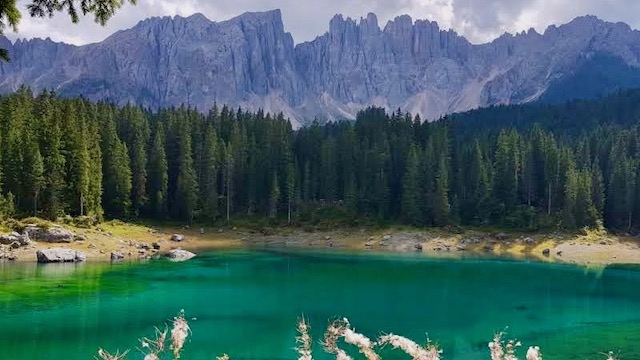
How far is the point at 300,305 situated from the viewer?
41.1 m

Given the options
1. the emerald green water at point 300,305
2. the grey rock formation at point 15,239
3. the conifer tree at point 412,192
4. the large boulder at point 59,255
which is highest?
the conifer tree at point 412,192

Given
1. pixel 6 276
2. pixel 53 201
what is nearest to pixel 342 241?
pixel 53 201

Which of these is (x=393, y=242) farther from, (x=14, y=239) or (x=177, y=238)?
(x=14, y=239)

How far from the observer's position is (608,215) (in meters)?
97.8

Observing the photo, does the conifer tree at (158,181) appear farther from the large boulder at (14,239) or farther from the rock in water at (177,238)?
the large boulder at (14,239)

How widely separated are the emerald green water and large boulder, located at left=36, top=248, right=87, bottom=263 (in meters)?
3.18

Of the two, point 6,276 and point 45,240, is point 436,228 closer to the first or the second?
point 45,240

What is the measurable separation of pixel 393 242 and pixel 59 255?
4718 centimetres

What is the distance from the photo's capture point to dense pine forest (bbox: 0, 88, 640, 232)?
86.0 meters

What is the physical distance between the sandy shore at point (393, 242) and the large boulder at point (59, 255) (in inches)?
250

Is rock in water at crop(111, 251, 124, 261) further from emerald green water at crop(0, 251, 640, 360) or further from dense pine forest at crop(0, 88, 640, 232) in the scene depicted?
dense pine forest at crop(0, 88, 640, 232)

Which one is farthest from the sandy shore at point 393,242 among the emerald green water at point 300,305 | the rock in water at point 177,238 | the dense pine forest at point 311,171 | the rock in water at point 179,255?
the emerald green water at point 300,305

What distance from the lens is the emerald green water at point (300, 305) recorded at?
2933cm

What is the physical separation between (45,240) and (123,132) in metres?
41.1
